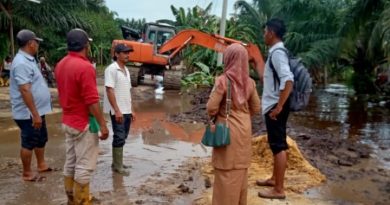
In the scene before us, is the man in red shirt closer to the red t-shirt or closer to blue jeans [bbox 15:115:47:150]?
the red t-shirt

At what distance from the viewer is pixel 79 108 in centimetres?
428

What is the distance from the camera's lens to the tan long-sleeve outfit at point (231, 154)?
403 cm

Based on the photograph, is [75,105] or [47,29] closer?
[75,105]

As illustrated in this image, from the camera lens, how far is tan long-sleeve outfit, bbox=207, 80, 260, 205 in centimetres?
403

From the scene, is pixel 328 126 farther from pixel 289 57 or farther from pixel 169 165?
pixel 289 57

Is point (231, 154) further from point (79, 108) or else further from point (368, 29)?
point (368, 29)

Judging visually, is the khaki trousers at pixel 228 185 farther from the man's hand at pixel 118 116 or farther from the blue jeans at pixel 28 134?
the blue jeans at pixel 28 134

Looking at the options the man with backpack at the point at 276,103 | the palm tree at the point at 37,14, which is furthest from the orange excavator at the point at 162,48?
the man with backpack at the point at 276,103

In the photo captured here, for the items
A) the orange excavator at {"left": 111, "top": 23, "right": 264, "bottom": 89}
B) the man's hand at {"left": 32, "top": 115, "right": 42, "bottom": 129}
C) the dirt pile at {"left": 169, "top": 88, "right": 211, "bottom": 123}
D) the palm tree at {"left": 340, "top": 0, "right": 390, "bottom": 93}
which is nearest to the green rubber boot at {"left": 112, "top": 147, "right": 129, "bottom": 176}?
the man's hand at {"left": 32, "top": 115, "right": 42, "bottom": 129}

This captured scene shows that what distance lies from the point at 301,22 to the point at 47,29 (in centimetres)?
1423

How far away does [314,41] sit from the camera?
24.4 meters

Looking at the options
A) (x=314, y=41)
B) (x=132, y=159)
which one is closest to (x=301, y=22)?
(x=314, y=41)

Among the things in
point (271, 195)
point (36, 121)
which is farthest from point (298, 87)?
point (36, 121)

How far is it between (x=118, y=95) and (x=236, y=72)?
2254 mm
